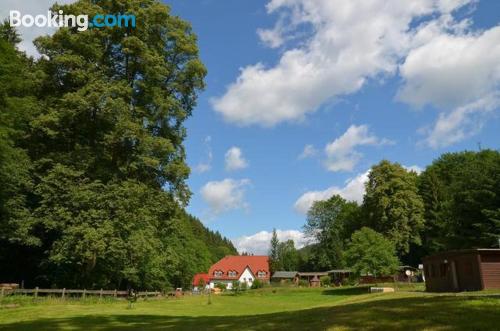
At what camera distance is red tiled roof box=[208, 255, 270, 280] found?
11388cm

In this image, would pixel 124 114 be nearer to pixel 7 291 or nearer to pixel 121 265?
pixel 121 265

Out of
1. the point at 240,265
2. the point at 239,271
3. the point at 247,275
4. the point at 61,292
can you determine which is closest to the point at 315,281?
the point at 247,275

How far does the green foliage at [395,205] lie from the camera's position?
67062 millimetres

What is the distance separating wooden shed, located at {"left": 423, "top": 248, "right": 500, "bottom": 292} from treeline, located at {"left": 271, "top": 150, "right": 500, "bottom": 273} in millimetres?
9497

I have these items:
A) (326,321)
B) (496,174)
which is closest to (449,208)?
(496,174)

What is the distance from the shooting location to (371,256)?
51219 millimetres

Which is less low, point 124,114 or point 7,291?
point 124,114

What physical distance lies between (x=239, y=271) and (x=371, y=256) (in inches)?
2588

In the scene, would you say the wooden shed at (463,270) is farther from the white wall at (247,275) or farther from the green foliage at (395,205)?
the white wall at (247,275)

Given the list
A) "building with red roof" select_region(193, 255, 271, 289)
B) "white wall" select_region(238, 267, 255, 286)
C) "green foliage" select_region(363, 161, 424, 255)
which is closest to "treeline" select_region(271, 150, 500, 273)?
"green foliage" select_region(363, 161, 424, 255)

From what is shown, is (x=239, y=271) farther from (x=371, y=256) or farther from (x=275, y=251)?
(x=371, y=256)

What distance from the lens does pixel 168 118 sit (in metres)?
35.4

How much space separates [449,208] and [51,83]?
130ft

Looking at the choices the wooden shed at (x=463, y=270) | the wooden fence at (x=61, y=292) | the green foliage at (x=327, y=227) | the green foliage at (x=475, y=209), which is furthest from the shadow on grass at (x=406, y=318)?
the green foliage at (x=327, y=227)
